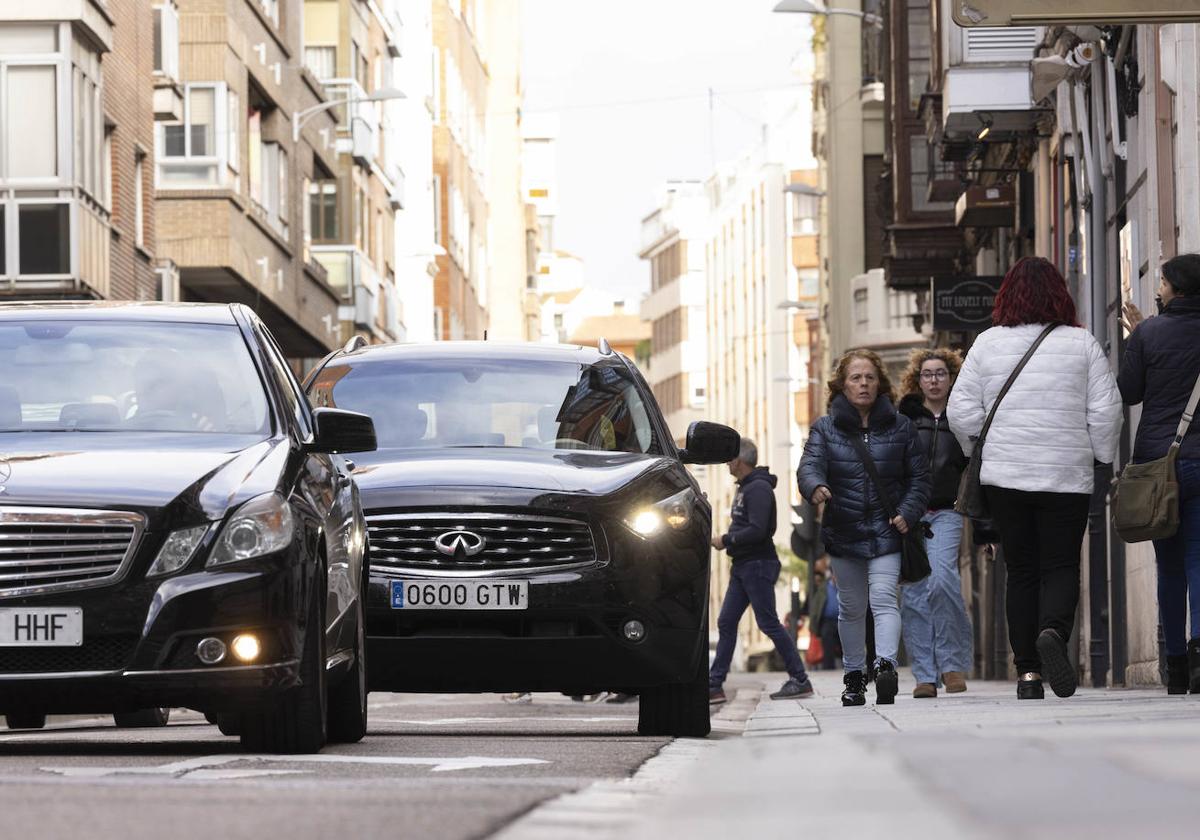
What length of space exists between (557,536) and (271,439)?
1.88 metres

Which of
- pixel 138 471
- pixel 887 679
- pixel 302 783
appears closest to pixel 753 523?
pixel 887 679

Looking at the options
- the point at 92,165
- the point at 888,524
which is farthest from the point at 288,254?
the point at 888,524

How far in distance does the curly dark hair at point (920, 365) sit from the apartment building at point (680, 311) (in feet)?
454

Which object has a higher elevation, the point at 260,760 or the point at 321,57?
the point at 321,57

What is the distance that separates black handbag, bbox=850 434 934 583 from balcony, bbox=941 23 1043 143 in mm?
15313

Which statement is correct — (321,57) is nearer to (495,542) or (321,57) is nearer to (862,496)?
(862,496)

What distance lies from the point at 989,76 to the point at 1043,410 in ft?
55.1

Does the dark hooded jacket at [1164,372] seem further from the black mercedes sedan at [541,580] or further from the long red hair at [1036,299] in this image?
the black mercedes sedan at [541,580]

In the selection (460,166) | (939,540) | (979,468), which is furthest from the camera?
(460,166)

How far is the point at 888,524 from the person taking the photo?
14414 mm

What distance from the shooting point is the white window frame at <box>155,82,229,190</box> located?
41438 millimetres

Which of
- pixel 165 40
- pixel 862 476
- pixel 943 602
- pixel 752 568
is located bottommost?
pixel 943 602

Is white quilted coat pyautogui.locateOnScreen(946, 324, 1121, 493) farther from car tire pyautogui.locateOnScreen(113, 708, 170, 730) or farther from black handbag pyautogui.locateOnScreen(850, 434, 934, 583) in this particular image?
car tire pyautogui.locateOnScreen(113, 708, 170, 730)

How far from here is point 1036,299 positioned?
1334cm
